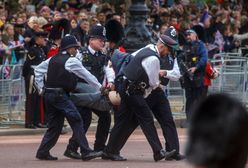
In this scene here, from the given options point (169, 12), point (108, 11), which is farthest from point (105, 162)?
point (169, 12)

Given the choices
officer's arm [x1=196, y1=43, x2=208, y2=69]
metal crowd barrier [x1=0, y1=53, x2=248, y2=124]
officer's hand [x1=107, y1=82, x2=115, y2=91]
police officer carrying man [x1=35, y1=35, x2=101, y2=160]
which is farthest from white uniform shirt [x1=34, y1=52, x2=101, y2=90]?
officer's arm [x1=196, y1=43, x2=208, y2=69]

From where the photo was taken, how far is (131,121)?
11852 mm

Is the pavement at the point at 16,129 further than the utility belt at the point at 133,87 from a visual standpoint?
Yes

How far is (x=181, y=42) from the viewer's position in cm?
2031

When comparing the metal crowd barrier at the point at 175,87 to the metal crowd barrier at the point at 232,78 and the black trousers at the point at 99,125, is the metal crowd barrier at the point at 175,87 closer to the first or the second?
the metal crowd barrier at the point at 232,78

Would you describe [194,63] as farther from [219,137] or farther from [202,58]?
[219,137]

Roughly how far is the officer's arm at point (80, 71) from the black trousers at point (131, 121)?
1.17 feet

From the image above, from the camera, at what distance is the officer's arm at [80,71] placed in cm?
1161

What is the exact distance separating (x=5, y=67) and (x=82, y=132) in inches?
233

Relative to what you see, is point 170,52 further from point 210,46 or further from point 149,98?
point 210,46

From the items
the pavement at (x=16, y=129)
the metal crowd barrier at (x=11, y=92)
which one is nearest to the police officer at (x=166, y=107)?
the pavement at (x=16, y=129)

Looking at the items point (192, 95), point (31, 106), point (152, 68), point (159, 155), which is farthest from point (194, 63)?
point (152, 68)

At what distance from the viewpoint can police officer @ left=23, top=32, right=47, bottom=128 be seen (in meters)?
16.7

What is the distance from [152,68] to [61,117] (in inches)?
63.0
